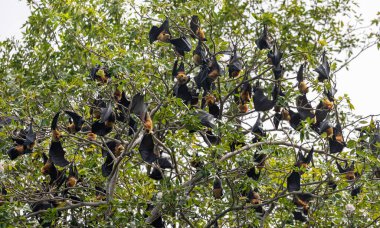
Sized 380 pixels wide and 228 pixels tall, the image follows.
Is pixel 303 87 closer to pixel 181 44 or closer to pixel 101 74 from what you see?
pixel 181 44

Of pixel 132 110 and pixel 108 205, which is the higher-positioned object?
pixel 132 110

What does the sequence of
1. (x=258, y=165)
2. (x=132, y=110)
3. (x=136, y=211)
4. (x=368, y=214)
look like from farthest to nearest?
(x=368, y=214) → (x=136, y=211) → (x=258, y=165) → (x=132, y=110)

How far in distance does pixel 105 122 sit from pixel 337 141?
2.29 meters

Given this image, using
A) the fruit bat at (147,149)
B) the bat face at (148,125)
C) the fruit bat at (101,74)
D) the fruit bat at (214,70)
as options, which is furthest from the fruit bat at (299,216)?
the fruit bat at (101,74)

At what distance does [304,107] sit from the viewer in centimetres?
778

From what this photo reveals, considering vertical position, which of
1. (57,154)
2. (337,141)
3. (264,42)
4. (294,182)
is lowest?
(57,154)

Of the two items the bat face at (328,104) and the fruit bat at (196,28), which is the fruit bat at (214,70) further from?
the bat face at (328,104)

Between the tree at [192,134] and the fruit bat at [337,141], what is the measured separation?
0.01 m

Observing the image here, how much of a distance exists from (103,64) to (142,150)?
3.44 ft

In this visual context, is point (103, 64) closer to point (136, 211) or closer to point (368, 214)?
point (136, 211)

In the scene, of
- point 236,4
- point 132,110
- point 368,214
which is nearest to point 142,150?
point 132,110

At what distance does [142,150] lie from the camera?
6793 mm

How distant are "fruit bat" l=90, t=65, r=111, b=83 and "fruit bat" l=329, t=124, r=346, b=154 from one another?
229 cm

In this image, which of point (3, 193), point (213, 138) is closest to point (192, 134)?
point (213, 138)
